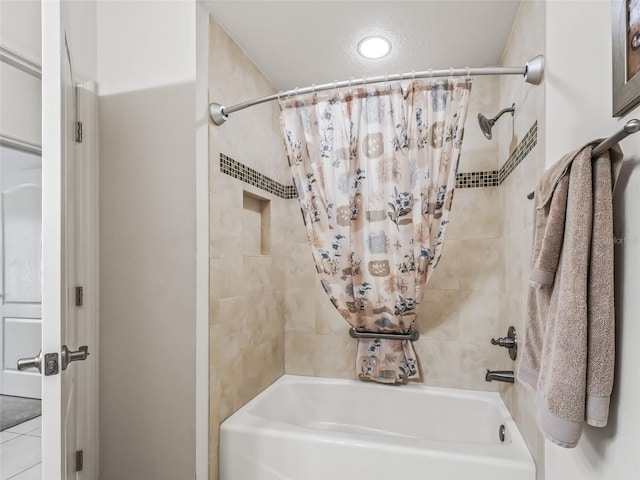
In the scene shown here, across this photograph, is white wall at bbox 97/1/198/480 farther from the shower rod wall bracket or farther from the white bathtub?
the white bathtub

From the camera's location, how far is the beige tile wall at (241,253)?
167cm

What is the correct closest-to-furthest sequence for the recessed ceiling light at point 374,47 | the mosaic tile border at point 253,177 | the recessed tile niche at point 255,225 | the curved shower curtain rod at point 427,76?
the curved shower curtain rod at point 427,76
the mosaic tile border at point 253,177
the recessed ceiling light at point 374,47
the recessed tile niche at point 255,225

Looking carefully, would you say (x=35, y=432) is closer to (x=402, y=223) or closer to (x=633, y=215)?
(x=402, y=223)

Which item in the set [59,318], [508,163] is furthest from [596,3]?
[59,318]

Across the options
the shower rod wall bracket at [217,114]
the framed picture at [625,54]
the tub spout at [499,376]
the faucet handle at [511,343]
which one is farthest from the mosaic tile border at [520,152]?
the shower rod wall bracket at [217,114]

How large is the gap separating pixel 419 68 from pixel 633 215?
5.60 ft

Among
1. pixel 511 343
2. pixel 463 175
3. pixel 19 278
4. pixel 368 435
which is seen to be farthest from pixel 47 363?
pixel 19 278

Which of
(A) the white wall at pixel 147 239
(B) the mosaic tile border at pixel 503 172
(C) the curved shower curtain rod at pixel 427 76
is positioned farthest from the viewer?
(A) the white wall at pixel 147 239

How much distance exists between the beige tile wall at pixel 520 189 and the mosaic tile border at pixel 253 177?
1.32m

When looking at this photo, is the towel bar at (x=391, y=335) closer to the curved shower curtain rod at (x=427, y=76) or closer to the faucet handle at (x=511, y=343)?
the faucet handle at (x=511, y=343)

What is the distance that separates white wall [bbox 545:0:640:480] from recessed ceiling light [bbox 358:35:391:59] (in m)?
0.84

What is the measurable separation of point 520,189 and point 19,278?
355 centimetres

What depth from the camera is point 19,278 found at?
291 cm

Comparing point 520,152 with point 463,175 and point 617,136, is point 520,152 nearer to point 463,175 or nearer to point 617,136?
point 463,175
